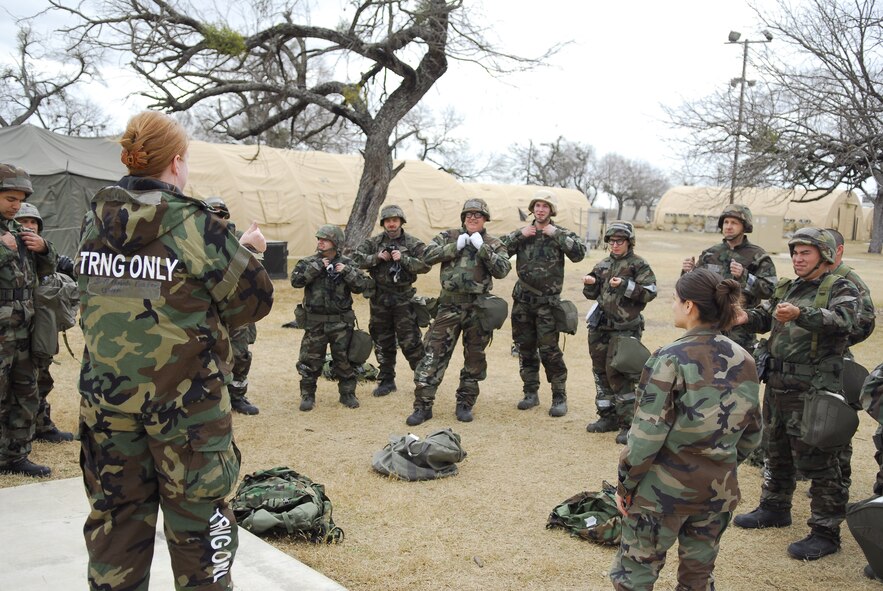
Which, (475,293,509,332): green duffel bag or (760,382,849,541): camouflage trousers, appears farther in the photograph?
(475,293,509,332): green duffel bag

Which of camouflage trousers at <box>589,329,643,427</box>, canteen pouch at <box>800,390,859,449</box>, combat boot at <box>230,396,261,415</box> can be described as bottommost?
combat boot at <box>230,396,261,415</box>

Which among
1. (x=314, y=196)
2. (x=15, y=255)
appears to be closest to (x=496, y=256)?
(x=15, y=255)

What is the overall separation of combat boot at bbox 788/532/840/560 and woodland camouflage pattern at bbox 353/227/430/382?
174 inches

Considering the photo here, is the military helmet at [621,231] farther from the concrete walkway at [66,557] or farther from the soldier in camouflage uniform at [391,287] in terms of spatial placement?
the concrete walkway at [66,557]

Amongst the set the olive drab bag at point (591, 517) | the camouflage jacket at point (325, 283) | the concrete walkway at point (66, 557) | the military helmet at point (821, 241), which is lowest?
the olive drab bag at point (591, 517)

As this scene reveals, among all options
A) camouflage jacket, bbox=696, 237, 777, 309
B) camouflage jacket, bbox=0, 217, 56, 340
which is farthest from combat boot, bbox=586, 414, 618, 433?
camouflage jacket, bbox=0, 217, 56, 340

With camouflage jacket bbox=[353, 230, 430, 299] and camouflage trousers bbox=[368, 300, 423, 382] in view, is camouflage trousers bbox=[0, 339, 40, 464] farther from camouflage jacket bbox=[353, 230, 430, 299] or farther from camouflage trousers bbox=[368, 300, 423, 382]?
camouflage trousers bbox=[368, 300, 423, 382]

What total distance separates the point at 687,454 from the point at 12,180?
14.5ft

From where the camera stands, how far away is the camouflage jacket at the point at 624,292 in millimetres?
6770

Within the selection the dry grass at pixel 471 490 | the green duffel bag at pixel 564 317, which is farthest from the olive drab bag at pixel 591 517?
the green duffel bag at pixel 564 317

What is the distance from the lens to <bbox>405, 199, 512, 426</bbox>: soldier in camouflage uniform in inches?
283

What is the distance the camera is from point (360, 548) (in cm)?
446

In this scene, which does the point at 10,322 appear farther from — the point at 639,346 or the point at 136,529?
the point at 639,346

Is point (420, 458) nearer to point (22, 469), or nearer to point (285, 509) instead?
point (285, 509)
